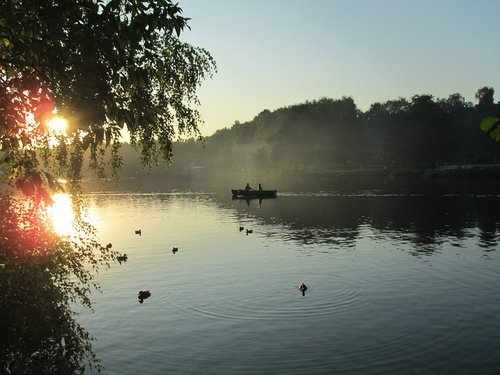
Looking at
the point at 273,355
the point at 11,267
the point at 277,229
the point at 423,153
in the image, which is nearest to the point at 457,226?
the point at 277,229

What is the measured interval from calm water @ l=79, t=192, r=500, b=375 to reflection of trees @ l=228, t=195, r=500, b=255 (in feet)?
1.46

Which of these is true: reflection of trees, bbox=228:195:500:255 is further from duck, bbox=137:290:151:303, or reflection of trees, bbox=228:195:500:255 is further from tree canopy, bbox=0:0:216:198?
tree canopy, bbox=0:0:216:198

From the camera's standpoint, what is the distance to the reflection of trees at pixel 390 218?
55.2m

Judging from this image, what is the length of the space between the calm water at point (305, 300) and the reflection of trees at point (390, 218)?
44 centimetres

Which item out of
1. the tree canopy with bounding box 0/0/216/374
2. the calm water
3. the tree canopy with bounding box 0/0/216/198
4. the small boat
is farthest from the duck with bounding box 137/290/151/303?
the small boat

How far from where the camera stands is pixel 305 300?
31344mm

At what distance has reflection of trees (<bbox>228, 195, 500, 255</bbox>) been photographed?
5522 cm

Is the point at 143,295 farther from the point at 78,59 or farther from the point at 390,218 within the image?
the point at 390,218

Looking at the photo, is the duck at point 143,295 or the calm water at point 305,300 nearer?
the calm water at point 305,300

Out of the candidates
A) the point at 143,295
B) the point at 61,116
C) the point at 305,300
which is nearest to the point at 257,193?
the point at 143,295

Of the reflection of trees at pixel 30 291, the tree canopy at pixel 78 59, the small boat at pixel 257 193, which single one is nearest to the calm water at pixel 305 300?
the reflection of trees at pixel 30 291

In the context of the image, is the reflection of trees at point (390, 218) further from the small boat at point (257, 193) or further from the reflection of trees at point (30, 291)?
the reflection of trees at point (30, 291)

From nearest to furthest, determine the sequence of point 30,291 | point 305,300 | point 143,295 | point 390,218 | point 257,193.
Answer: point 30,291
point 305,300
point 143,295
point 390,218
point 257,193

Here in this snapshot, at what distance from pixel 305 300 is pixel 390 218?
145 ft
